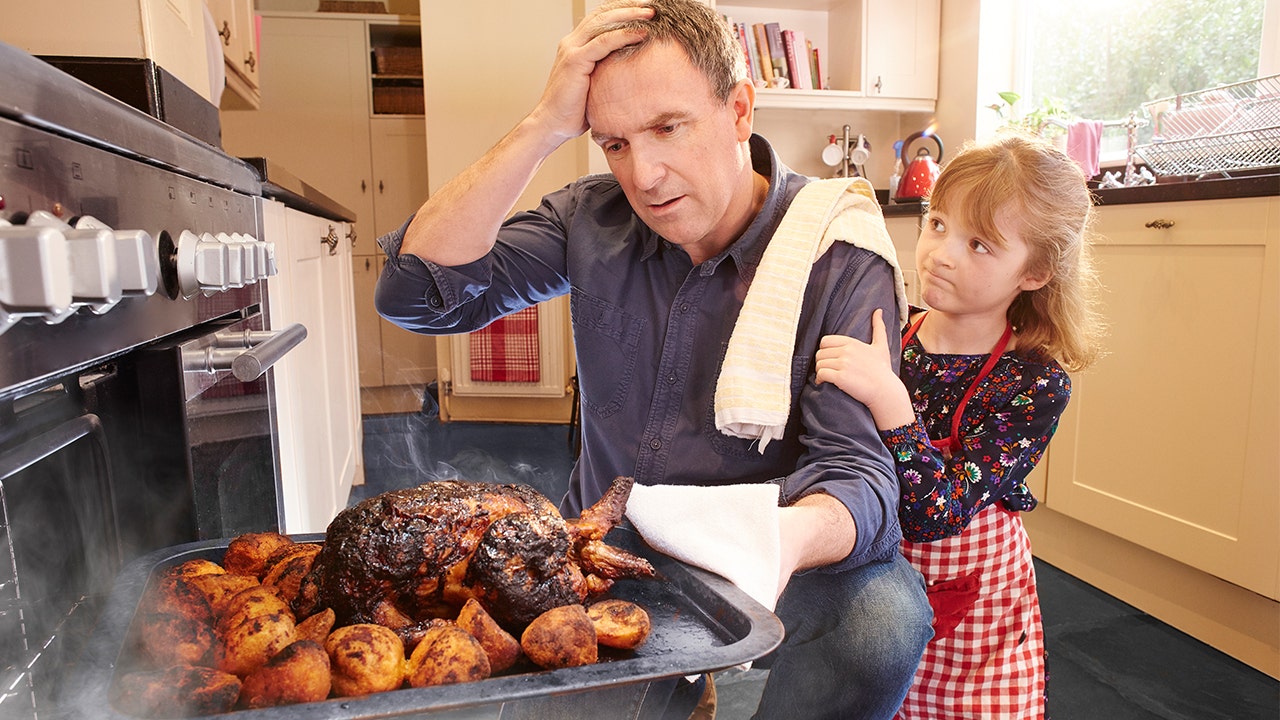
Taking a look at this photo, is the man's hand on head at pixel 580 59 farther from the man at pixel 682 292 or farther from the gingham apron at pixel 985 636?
the gingham apron at pixel 985 636

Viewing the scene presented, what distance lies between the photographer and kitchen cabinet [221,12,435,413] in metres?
4.80

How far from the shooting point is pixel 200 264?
70 centimetres

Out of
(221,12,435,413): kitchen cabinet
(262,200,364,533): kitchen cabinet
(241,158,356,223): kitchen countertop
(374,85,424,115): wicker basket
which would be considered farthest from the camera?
(374,85,424,115): wicker basket

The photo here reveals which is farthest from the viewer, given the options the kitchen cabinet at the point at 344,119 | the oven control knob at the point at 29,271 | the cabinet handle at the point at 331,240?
the kitchen cabinet at the point at 344,119

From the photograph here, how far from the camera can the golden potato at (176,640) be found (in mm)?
496

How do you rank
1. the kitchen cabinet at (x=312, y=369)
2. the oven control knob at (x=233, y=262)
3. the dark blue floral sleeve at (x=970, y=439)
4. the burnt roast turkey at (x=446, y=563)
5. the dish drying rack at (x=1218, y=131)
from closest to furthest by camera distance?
1. the burnt roast turkey at (x=446, y=563)
2. the oven control knob at (x=233, y=262)
3. the dark blue floral sleeve at (x=970, y=439)
4. the kitchen cabinet at (x=312, y=369)
5. the dish drying rack at (x=1218, y=131)

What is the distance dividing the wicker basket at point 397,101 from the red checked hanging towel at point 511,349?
1.47 m

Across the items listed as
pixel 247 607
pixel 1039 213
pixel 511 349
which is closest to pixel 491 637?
pixel 247 607

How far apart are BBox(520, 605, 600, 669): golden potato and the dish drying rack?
7.34ft

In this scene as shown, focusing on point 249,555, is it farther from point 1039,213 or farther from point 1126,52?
point 1126,52

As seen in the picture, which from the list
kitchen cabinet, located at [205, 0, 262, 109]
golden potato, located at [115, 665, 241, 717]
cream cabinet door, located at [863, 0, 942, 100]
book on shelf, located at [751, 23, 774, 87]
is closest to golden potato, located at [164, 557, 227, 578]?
golden potato, located at [115, 665, 241, 717]

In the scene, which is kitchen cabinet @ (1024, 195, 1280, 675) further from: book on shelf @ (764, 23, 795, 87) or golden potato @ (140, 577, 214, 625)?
golden potato @ (140, 577, 214, 625)

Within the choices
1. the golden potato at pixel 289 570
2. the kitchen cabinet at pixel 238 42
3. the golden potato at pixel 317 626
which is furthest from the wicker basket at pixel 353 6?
the golden potato at pixel 317 626

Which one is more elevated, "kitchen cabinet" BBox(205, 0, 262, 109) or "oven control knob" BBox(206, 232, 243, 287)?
"kitchen cabinet" BBox(205, 0, 262, 109)
